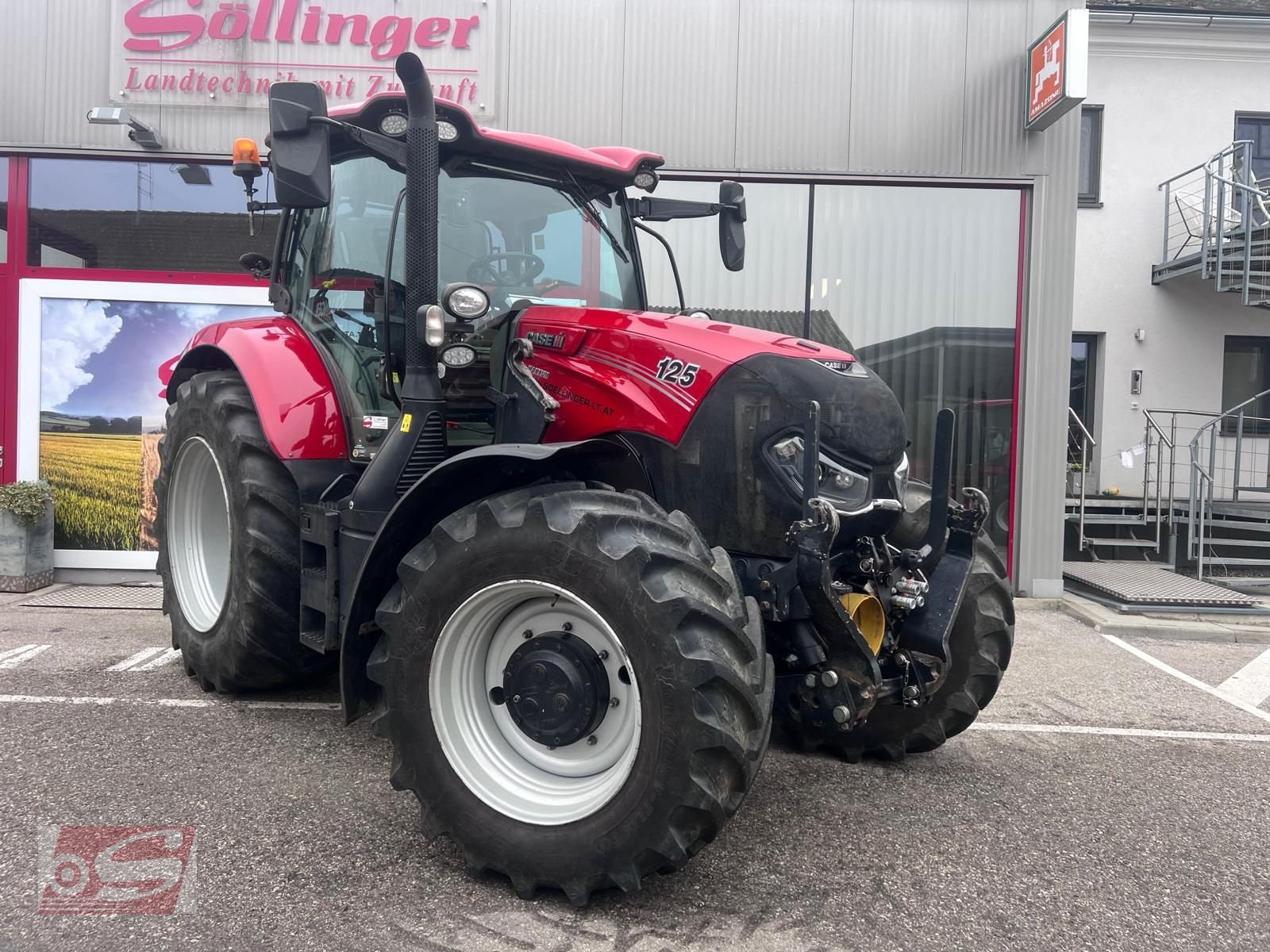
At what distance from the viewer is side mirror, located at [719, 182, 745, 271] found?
4340mm

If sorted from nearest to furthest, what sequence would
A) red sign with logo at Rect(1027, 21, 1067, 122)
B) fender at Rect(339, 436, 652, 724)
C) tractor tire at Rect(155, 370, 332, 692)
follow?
fender at Rect(339, 436, 652, 724) → tractor tire at Rect(155, 370, 332, 692) → red sign with logo at Rect(1027, 21, 1067, 122)

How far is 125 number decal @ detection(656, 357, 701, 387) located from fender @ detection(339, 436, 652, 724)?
28 cm

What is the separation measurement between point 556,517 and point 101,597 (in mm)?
6265

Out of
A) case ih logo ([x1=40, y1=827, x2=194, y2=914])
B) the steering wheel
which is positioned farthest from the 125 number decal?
case ih logo ([x1=40, y1=827, x2=194, y2=914])

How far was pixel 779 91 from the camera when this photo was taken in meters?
7.99

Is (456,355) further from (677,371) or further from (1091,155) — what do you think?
(1091,155)

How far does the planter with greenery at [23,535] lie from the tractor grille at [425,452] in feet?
18.8

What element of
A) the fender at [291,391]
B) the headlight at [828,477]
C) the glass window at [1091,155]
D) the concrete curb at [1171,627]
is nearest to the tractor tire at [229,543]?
the fender at [291,391]

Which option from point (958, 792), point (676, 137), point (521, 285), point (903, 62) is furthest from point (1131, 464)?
point (521, 285)

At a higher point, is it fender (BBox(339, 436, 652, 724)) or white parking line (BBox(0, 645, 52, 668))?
fender (BBox(339, 436, 652, 724))

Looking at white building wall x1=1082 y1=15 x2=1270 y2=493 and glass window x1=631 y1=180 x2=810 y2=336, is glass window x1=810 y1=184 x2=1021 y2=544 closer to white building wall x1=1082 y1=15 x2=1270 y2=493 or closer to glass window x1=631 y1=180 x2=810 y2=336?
glass window x1=631 y1=180 x2=810 y2=336

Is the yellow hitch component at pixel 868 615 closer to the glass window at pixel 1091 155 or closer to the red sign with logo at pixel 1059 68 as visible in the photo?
the red sign with logo at pixel 1059 68

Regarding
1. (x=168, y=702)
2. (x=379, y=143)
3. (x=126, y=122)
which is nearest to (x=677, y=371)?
(x=379, y=143)

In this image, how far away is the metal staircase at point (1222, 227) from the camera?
10859 millimetres
